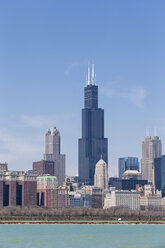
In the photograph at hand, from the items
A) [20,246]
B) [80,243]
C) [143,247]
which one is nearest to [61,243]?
[80,243]

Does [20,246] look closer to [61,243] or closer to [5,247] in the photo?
[5,247]

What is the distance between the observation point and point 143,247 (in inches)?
5241

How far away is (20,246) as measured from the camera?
447ft

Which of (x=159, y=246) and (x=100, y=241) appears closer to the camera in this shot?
(x=159, y=246)

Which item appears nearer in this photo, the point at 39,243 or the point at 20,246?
the point at 20,246

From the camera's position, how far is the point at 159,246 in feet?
448

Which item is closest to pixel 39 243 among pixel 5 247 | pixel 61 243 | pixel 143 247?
pixel 61 243

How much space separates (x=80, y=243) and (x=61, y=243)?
474 centimetres

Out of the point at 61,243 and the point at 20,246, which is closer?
the point at 20,246

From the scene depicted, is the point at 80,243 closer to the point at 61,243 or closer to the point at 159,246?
the point at 61,243

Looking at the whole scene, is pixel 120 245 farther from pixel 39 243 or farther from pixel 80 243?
pixel 39 243

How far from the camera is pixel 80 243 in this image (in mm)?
146000

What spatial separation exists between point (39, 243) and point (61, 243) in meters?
5.24

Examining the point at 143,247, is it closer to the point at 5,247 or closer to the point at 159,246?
the point at 159,246
